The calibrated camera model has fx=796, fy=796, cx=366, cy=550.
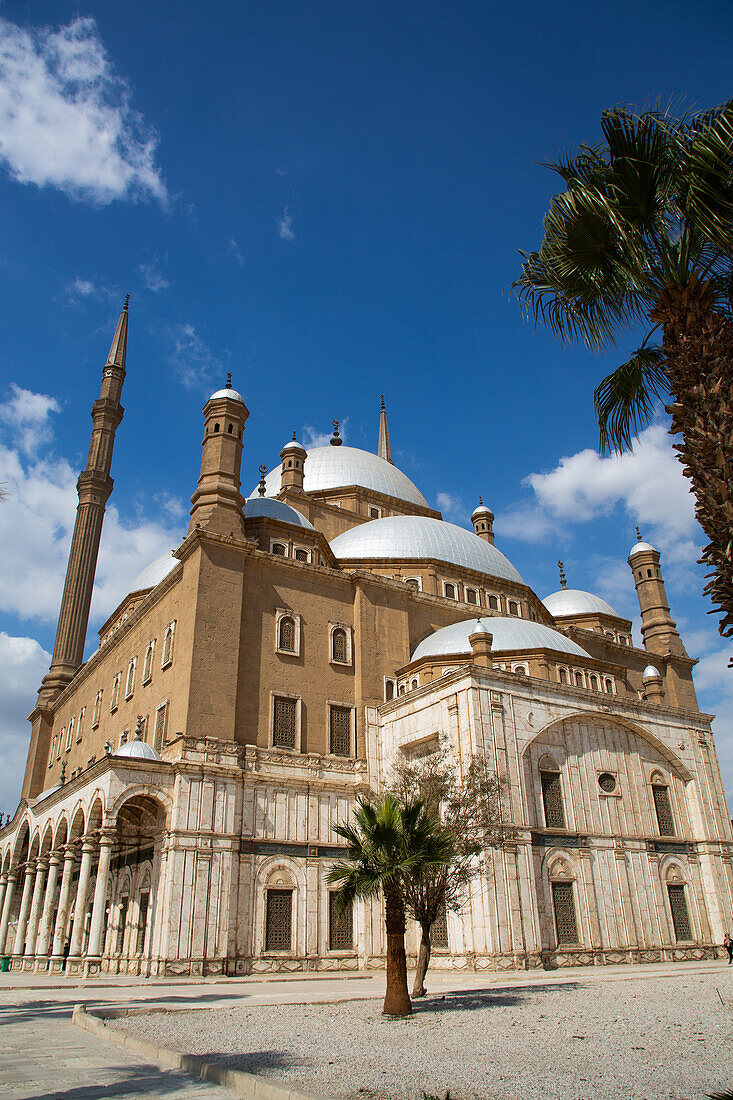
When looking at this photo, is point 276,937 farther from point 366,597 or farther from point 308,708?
point 366,597

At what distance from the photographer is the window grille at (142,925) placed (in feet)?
71.3

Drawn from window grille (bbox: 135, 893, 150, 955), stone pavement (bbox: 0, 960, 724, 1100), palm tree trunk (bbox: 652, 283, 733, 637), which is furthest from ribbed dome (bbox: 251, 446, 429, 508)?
palm tree trunk (bbox: 652, 283, 733, 637)

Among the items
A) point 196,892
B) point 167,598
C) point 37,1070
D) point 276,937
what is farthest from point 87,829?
point 37,1070

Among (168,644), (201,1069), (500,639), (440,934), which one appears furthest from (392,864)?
(500,639)

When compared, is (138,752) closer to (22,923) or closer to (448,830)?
(22,923)

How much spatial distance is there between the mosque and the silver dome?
727 millimetres

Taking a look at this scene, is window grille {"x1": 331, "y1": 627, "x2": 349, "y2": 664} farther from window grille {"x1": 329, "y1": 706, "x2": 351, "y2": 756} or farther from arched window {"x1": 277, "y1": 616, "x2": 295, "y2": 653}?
window grille {"x1": 329, "y1": 706, "x2": 351, "y2": 756}

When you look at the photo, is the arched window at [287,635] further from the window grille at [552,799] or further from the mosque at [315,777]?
the window grille at [552,799]

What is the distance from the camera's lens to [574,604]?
133ft

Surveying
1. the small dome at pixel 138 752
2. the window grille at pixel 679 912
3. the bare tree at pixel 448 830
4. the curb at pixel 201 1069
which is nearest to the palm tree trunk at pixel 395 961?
the bare tree at pixel 448 830

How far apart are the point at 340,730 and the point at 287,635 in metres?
3.49

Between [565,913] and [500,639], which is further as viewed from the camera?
[500,639]

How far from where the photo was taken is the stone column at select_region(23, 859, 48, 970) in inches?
984

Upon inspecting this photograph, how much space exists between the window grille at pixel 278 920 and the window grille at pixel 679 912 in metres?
11.7
